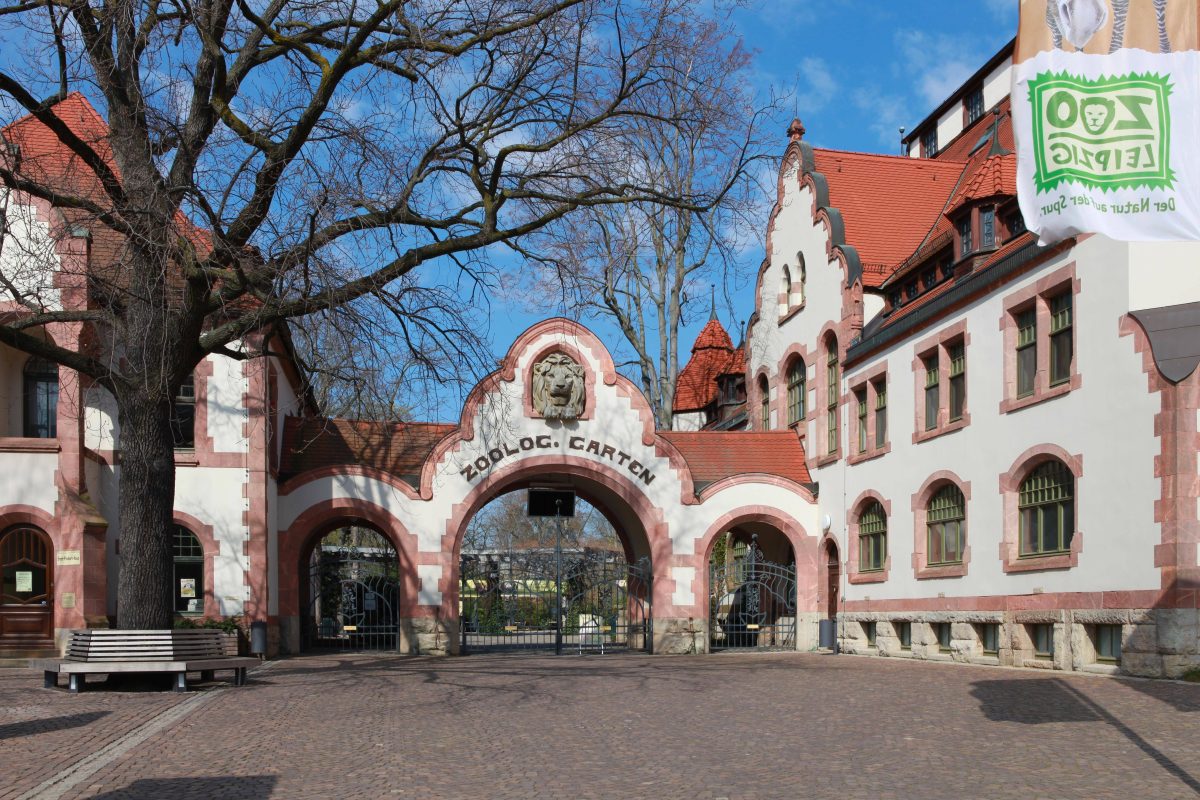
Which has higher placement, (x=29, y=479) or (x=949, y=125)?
(x=949, y=125)

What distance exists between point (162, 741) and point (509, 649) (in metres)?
19.0

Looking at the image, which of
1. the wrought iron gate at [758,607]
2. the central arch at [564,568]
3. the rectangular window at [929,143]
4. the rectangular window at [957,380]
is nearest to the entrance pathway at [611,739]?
the rectangular window at [957,380]

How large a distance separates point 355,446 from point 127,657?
12.1 meters

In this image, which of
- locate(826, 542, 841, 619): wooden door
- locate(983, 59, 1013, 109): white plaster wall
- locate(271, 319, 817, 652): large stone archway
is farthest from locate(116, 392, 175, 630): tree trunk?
locate(983, 59, 1013, 109): white plaster wall

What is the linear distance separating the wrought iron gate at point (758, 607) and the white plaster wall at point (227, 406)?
34.4 ft

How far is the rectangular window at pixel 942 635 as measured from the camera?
76.1 ft

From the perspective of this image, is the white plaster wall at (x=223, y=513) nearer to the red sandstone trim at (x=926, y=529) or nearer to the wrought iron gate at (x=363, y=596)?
the wrought iron gate at (x=363, y=596)

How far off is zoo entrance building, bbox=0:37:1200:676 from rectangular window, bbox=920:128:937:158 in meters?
8.75

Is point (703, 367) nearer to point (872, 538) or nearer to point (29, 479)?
point (872, 538)

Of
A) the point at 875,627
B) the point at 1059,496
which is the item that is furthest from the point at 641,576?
the point at 1059,496

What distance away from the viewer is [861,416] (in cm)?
2742

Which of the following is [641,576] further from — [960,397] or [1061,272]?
[1061,272]

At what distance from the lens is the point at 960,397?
2320cm

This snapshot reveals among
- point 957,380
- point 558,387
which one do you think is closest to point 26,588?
point 558,387
